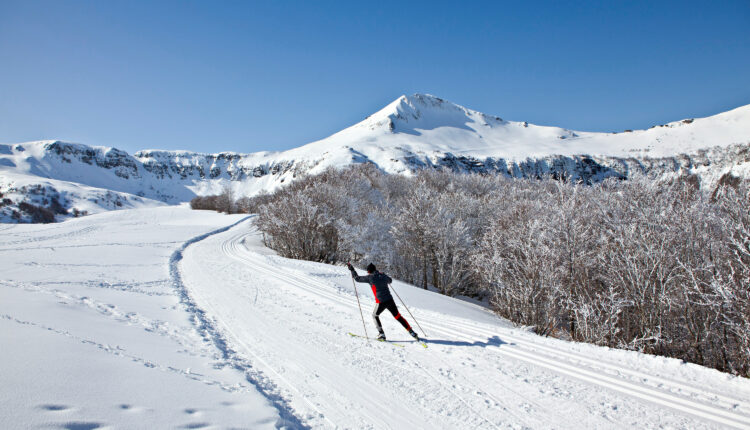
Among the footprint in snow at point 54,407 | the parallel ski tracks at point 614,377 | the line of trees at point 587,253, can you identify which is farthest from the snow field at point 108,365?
the line of trees at point 587,253

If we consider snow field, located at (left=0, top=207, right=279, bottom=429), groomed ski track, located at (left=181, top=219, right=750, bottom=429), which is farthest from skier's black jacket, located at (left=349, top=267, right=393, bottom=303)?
snow field, located at (left=0, top=207, right=279, bottom=429)

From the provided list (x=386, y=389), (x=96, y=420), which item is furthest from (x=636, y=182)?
(x=96, y=420)

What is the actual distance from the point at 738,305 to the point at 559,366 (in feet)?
29.3

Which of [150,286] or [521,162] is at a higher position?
[521,162]

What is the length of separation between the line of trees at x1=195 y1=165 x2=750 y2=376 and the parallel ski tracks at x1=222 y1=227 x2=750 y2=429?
450 centimetres

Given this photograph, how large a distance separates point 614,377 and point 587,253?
12.8 meters

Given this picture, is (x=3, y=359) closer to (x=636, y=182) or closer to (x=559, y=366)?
(x=559, y=366)

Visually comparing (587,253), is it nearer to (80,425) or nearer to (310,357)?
(310,357)

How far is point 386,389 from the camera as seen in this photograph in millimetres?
5770

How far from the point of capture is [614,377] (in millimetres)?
6004

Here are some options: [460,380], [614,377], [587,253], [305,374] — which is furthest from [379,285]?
[587,253]

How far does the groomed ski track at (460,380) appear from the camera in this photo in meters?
4.95

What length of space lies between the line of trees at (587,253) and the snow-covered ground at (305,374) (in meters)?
4.78

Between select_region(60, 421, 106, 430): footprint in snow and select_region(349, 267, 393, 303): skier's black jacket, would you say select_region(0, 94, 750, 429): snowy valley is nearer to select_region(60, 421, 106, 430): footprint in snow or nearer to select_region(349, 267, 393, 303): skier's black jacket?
select_region(60, 421, 106, 430): footprint in snow
